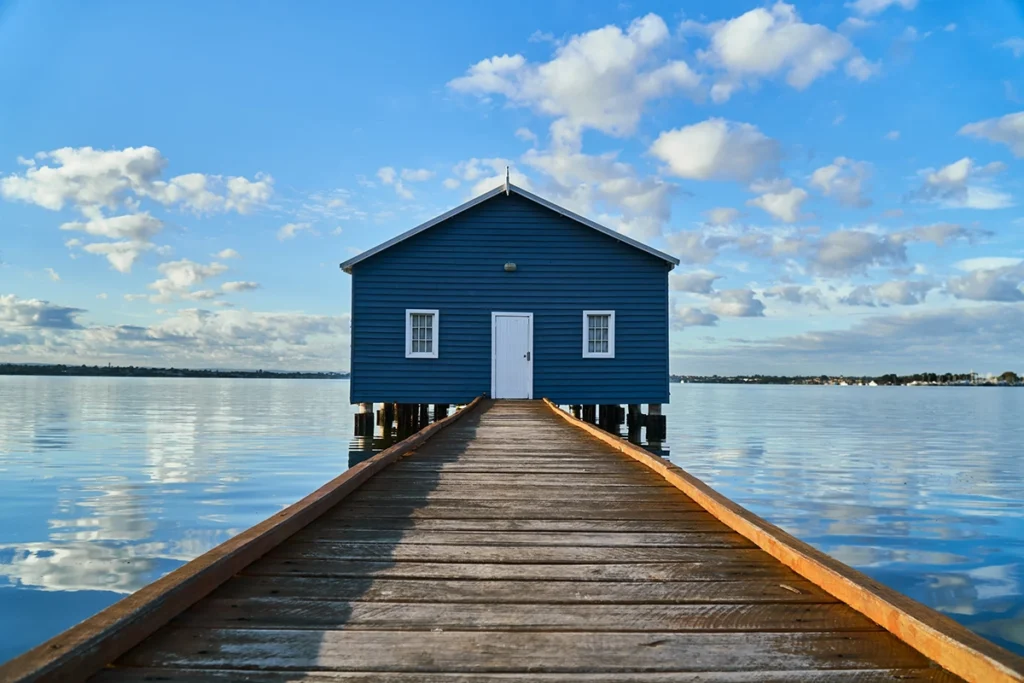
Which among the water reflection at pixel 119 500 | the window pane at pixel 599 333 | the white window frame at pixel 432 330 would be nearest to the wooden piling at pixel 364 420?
the water reflection at pixel 119 500

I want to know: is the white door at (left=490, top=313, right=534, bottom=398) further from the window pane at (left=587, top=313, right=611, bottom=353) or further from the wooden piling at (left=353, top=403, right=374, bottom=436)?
→ the wooden piling at (left=353, top=403, right=374, bottom=436)

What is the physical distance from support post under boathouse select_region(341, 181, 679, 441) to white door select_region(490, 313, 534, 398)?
0.08 feet

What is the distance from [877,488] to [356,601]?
1190cm

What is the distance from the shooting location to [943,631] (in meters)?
2.38

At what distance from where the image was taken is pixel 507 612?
2795mm

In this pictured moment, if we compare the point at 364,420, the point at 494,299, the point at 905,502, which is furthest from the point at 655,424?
the point at 905,502

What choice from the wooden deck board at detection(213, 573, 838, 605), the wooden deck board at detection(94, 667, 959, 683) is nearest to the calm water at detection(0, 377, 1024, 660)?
the wooden deck board at detection(213, 573, 838, 605)

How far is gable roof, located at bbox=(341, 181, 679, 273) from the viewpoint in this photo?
1698 centimetres

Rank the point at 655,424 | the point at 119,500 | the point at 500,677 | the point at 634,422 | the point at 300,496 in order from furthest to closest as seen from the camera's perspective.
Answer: the point at 634,422, the point at 655,424, the point at 300,496, the point at 119,500, the point at 500,677

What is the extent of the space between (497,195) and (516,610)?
15230 mm

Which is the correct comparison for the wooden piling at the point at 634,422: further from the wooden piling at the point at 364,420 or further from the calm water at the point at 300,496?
the wooden piling at the point at 364,420

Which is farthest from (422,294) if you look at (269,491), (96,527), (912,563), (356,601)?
(356,601)

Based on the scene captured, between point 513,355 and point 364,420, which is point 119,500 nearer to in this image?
point 364,420

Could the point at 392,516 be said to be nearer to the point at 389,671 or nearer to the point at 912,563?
the point at 389,671
